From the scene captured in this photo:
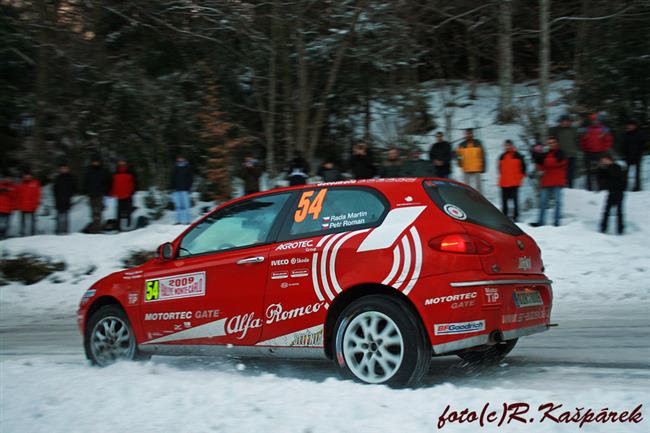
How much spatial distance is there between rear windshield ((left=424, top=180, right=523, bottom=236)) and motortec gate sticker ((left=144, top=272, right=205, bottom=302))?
2122 mm

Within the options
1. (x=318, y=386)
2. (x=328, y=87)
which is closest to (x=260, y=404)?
(x=318, y=386)

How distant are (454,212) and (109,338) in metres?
3.58

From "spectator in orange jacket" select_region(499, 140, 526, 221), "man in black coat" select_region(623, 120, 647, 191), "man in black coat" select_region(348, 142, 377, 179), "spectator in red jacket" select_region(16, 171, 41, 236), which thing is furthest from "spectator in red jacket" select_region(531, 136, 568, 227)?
"spectator in red jacket" select_region(16, 171, 41, 236)

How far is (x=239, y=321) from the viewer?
20.1 feet

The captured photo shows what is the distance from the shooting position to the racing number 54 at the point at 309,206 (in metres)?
6.02

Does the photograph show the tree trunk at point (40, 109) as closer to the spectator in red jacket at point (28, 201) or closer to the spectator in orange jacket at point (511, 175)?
the spectator in red jacket at point (28, 201)

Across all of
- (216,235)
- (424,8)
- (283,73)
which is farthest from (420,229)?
(424,8)

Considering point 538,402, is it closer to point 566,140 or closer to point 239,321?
point 239,321

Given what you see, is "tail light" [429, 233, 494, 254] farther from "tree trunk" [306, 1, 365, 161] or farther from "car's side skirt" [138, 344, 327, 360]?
"tree trunk" [306, 1, 365, 161]

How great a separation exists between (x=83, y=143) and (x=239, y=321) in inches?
672

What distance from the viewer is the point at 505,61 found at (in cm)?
2109

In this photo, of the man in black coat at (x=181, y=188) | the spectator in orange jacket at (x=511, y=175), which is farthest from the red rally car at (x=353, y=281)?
the man in black coat at (x=181, y=188)

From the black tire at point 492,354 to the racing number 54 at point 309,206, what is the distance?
1859mm

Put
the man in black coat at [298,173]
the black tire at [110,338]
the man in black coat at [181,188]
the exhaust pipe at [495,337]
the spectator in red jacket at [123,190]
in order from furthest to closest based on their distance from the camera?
the spectator in red jacket at [123,190]
the man in black coat at [181,188]
the man in black coat at [298,173]
the black tire at [110,338]
the exhaust pipe at [495,337]
